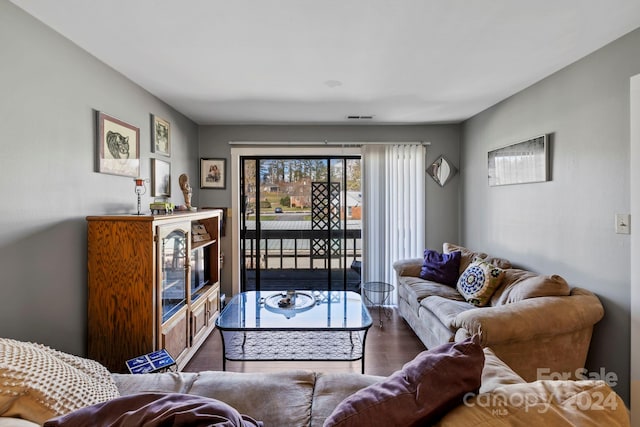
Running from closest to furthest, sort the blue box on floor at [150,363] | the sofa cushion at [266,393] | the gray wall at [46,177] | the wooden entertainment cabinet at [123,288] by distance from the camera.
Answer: the sofa cushion at [266,393] < the gray wall at [46,177] < the blue box on floor at [150,363] < the wooden entertainment cabinet at [123,288]

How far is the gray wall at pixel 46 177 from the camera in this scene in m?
1.53

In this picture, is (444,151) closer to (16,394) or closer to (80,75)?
(80,75)

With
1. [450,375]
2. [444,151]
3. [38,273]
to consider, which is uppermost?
[444,151]

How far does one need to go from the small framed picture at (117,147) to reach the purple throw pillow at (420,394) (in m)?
2.28

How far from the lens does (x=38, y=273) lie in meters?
1.70

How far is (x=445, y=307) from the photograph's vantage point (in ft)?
7.98

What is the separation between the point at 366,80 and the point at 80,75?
208cm

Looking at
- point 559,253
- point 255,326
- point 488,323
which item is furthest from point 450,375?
point 559,253

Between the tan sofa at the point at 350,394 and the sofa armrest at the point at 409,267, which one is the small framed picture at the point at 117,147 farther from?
the sofa armrest at the point at 409,267

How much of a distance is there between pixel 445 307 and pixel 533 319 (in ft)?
2.14

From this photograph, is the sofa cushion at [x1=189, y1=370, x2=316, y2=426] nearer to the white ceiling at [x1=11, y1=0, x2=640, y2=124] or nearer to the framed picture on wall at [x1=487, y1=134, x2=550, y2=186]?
the white ceiling at [x1=11, y1=0, x2=640, y2=124]

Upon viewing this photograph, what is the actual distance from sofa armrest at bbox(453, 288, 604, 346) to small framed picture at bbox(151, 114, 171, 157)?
301cm

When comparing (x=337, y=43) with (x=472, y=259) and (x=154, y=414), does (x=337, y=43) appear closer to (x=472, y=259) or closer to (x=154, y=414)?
(x=154, y=414)

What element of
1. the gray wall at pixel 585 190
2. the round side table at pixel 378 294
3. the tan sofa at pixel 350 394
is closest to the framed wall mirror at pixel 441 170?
the gray wall at pixel 585 190
